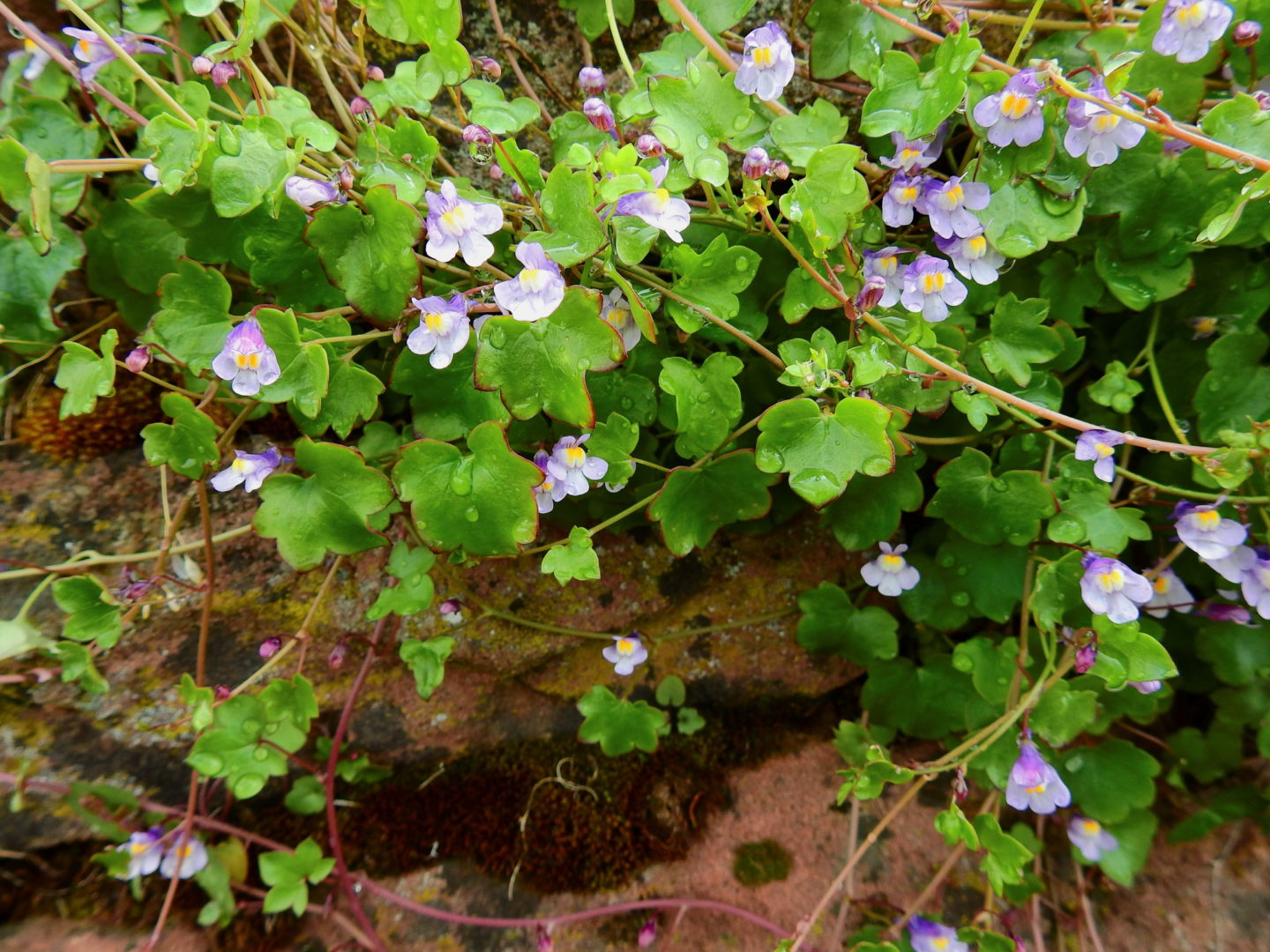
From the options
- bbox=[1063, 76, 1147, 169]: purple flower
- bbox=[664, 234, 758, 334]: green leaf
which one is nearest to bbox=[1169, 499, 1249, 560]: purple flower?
bbox=[1063, 76, 1147, 169]: purple flower

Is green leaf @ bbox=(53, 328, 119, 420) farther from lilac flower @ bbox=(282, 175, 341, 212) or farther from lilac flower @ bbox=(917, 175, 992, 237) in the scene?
lilac flower @ bbox=(917, 175, 992, 237)

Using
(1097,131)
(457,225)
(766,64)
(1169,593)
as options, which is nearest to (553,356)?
(457,225)

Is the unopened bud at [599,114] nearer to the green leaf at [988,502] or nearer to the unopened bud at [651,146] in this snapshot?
the unopened bud at [651,146]

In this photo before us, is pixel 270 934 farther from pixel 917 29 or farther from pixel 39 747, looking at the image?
pixel 917 29

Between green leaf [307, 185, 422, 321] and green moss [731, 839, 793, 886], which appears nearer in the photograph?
green leaf [307, 185, 422, 321]

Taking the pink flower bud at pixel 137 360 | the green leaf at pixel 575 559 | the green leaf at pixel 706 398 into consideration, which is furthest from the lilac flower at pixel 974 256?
the pink flower bud at pixel 137 360

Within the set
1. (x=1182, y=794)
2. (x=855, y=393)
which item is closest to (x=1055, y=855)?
(x=1182, y=794)

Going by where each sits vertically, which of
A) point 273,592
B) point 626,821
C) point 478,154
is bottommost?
point 626,821
